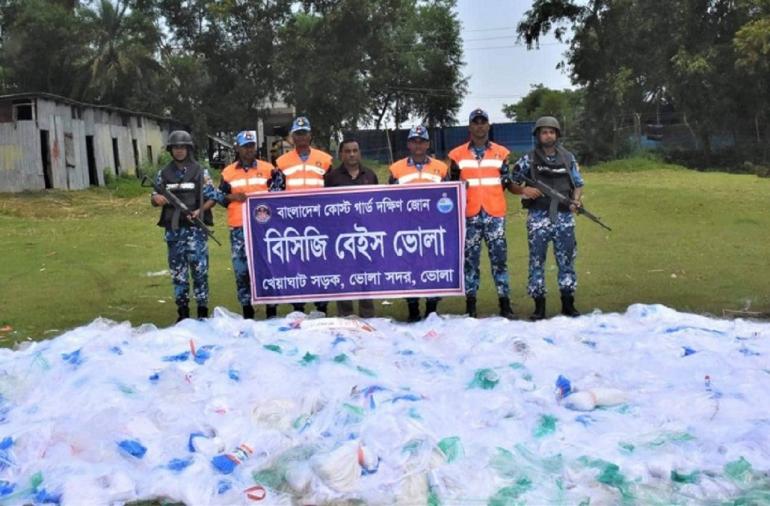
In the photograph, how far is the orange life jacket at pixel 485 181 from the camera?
688cm

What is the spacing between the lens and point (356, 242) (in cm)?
688

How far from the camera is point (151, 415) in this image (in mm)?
4148

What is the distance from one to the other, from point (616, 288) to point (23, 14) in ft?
112

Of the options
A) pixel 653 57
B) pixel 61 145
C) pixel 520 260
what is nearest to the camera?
pixel 520 260

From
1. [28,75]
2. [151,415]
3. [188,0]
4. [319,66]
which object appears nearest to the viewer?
[151,415]

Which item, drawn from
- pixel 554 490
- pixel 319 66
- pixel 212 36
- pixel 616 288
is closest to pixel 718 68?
pixel 319 66

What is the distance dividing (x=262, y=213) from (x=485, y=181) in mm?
1982

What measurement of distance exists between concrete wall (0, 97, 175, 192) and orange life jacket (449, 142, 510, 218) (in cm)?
1798

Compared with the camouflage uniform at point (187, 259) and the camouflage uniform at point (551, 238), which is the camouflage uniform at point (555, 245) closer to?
the camouflage uniform at point (551, 238)

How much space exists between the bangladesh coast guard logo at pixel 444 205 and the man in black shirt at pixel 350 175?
653mm

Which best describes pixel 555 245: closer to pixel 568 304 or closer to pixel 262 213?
pixel 568 304

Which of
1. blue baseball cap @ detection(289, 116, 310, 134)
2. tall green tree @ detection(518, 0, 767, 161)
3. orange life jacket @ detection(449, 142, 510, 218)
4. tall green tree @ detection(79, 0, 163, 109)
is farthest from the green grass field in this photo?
tall green tree @ detection(79, 0, 163, 109)

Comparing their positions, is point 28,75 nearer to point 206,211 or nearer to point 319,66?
point 319,66

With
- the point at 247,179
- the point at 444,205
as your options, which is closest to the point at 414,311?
the point at 444,205
